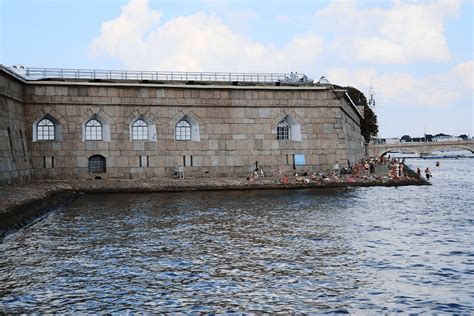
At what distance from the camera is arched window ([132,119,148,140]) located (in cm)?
4031

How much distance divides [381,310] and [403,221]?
12.7 metres

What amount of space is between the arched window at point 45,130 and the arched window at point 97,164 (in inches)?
117

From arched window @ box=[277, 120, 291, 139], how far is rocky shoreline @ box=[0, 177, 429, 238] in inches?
179

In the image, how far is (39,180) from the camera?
37.4 metres

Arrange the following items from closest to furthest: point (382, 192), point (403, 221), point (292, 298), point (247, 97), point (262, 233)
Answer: point (292, 298), point (262, 233), point (403, 221), point (382, 192), point (247, 97)

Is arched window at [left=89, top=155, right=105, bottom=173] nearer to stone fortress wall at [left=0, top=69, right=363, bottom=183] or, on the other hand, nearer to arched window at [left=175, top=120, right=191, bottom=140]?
stone fortress wall at [left=0, top=69, right=363, bottom=183]

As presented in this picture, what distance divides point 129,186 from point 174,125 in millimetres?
6596

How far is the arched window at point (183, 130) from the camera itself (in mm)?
41250

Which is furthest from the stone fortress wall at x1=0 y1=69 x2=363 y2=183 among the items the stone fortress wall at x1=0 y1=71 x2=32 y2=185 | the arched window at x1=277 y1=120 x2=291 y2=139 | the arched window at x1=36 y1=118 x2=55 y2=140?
the arched window at x1=36 y1=118 x2=55 y2=140

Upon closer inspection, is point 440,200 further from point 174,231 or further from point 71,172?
point 71,172

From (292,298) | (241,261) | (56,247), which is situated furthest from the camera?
(56,247)

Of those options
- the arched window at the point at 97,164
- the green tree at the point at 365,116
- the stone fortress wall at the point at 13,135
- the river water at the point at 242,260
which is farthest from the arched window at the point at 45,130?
the green tree at the point at 365,116

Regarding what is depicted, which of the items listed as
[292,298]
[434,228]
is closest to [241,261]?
[292,298]

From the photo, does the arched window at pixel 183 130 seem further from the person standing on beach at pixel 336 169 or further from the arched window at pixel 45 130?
the person standing on beach at pixel 336 169
